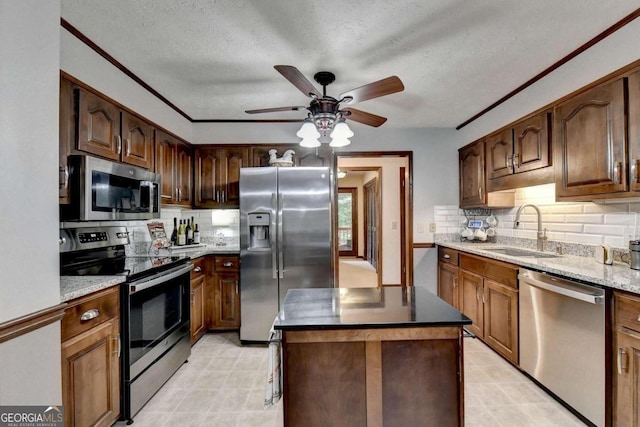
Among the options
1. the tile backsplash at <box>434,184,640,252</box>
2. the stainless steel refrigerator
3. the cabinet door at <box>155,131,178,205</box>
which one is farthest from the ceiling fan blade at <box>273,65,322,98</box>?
the tile backsplash at <box>434,184,640,252</box>

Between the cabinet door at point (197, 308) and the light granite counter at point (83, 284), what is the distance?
3.78ft

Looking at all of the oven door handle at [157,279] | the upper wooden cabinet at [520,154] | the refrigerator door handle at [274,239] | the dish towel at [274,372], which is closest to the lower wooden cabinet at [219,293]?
the refrigerator door handle at [274,239]

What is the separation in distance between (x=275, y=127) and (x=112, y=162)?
1894 millimetres

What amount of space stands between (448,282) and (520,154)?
5.14 feet

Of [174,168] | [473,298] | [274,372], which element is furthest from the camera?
[174,168]

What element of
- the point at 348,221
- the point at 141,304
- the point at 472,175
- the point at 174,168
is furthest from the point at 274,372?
the point at 348,221

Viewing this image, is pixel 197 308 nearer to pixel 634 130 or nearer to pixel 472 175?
pixel 472 175

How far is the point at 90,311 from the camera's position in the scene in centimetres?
159

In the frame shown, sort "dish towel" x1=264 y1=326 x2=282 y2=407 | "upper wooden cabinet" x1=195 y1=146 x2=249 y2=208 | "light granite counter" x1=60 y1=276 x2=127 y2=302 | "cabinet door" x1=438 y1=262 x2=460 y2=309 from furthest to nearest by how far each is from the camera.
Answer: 1. "upper wooden cabinet" x1=195 y1=146 x2=249 y2=208
2. "cabinet door" x1=438 y1=262 x2=460 y2=309
3. "light granite counter" x1=60 y1=276 x2=127 y2=302
4. "dish towel" x1=264 y1=326 x2=282 y2=407

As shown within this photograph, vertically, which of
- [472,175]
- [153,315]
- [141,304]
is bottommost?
[153,315]

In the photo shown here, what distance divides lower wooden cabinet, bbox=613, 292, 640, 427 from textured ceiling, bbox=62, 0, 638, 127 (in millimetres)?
1606

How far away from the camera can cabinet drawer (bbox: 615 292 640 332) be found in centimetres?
150

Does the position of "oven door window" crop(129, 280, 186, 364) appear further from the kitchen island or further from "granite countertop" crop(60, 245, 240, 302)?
the kitchen island

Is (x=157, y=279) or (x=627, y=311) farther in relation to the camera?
(x=157, y=279)
